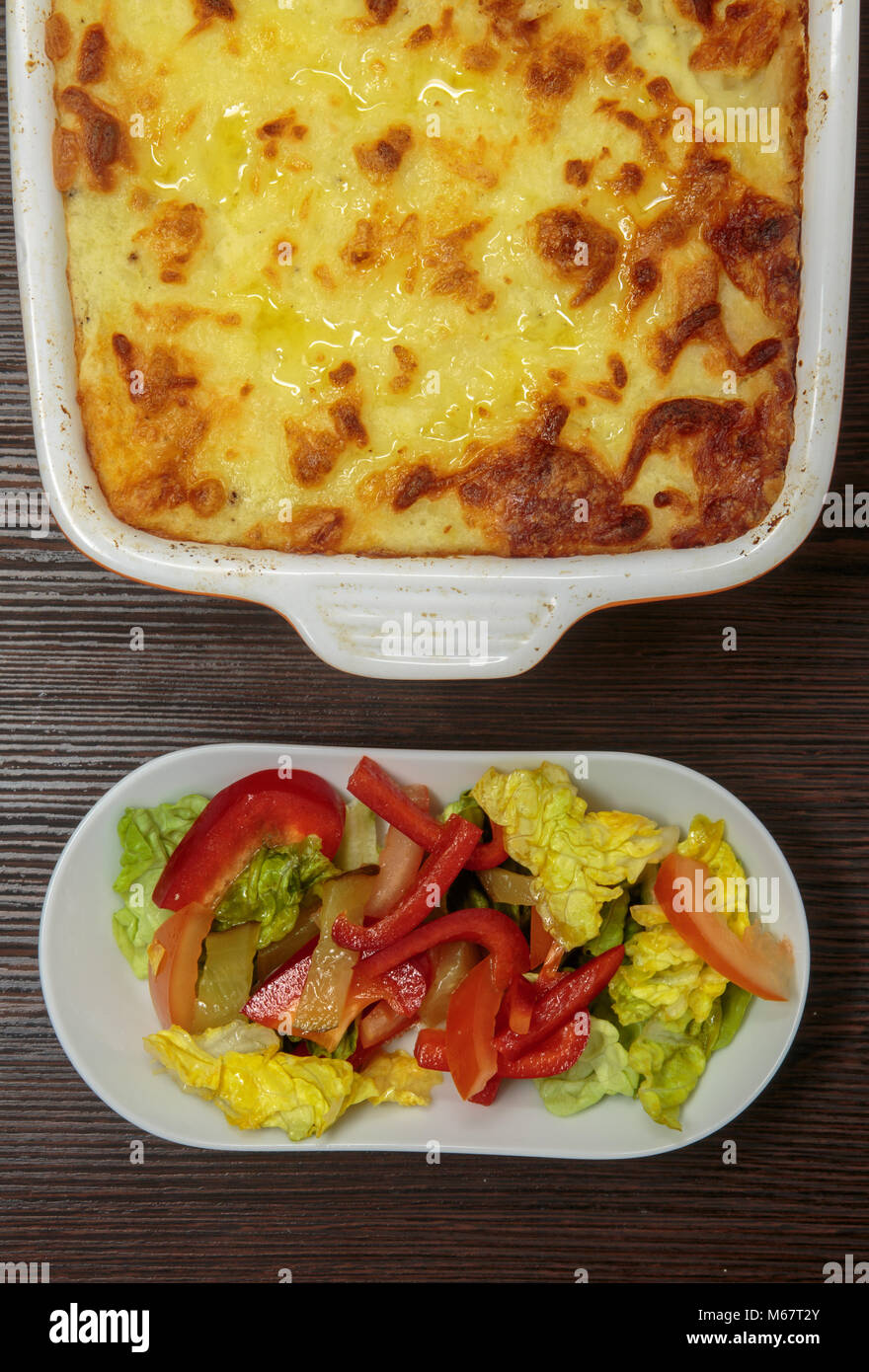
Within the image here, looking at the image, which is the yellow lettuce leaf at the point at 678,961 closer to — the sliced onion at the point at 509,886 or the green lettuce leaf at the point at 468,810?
the sliced onion at the point at 509,886

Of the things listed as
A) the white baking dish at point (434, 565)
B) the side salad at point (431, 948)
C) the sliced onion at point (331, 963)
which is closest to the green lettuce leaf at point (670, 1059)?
the side salad at point (431, 948)

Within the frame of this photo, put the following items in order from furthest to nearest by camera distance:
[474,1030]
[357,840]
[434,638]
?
[357,840], [474,1030], [434,638]

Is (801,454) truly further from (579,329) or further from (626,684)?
(626,684)

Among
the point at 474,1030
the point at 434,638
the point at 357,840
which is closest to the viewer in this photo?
the point at 434,638

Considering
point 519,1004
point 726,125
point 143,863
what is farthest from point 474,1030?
point 726,125

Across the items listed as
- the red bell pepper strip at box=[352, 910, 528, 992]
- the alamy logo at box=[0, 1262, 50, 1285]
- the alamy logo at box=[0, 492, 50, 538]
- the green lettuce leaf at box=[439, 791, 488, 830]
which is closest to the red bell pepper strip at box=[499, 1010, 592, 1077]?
the red bell pepper strip at box=[352, 910, 528, 992]

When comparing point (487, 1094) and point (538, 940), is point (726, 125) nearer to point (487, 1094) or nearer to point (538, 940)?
point (538, 940)
